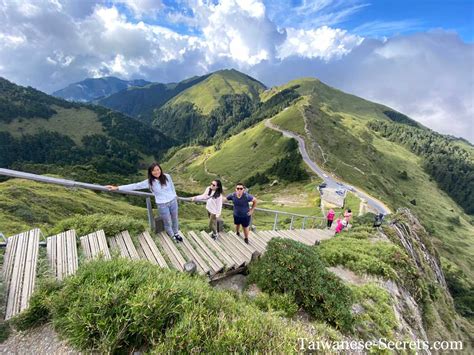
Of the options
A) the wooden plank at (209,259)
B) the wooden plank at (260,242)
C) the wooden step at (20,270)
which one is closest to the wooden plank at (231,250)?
the wooden plank at (209,259)

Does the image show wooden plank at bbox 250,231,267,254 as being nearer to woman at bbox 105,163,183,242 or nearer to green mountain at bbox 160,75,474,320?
woman at bbox 105,163,183,242

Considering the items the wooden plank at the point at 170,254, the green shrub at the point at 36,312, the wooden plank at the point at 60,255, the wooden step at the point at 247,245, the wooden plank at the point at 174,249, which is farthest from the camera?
the wooden step at the point at 247,245

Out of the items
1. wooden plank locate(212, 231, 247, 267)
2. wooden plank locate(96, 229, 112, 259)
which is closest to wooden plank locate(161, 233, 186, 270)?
wooden plank locate(212, 231, 247, 267)

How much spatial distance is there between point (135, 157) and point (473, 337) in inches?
7050

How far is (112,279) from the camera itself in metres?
3.74

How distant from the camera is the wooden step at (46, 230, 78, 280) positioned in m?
4.72

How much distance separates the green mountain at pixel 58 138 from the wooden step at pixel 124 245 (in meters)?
140

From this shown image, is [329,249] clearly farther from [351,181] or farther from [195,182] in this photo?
[195,182]

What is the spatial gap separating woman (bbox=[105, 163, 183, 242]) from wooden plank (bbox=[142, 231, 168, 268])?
605 mm

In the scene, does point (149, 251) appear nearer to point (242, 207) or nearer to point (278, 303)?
point (278, 303)

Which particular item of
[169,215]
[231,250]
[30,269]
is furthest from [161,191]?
[30,269]

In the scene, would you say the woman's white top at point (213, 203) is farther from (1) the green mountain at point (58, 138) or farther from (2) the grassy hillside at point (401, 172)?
(1) the green mountain at point (58, 138)

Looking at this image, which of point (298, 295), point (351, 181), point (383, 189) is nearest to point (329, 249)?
point (298, 295)

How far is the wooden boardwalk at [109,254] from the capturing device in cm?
430
